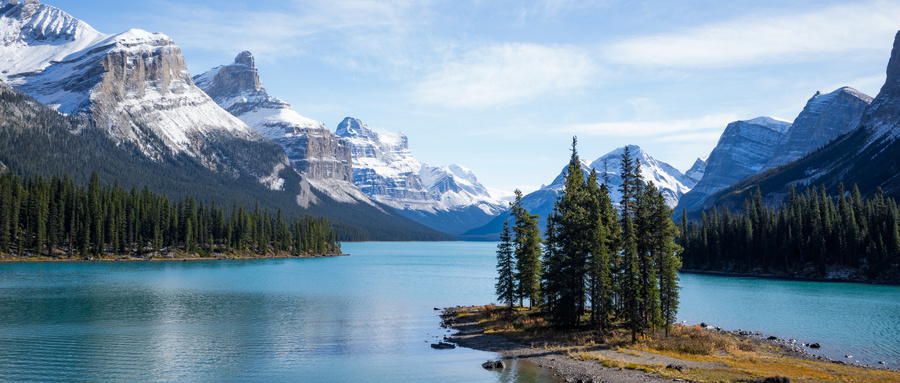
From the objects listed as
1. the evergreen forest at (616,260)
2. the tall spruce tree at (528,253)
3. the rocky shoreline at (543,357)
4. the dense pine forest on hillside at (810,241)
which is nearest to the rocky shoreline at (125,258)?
the rocky shoreline at (543,357)

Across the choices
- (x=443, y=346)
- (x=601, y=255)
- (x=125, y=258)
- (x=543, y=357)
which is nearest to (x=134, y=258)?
(x=125, y=258)

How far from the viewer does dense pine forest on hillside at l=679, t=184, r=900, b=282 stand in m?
119

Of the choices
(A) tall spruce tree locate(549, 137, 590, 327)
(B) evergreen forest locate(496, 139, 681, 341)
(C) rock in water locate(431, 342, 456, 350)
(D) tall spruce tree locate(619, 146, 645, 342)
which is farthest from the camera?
(A) tall spruce tree locate(549, 137, 590, 327)

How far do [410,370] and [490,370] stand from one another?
581 centimetres

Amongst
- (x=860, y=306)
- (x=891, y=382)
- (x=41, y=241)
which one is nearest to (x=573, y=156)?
(x=891, y=382)

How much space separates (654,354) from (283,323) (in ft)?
125

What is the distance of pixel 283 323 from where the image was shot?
60156 mm

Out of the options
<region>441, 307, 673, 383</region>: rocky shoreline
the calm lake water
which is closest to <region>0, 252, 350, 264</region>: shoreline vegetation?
the calm lake water

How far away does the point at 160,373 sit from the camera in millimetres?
37688

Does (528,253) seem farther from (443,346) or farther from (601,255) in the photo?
(443,346)

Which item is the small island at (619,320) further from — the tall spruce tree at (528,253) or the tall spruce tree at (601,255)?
the tall spruce tree at (528,253)

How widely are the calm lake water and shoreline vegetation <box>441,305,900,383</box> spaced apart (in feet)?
11.2

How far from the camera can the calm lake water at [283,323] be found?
3947 centimetres

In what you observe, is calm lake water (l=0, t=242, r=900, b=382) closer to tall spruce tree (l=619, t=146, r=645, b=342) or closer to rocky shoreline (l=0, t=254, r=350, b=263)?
tall spruce tree (l=619, t=146, r=645, b=342)
